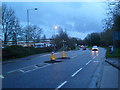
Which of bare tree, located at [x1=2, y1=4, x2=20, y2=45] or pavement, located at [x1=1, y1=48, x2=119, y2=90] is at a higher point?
bare tree, located at [x1=2, y1=4, x2=20, y2=45]

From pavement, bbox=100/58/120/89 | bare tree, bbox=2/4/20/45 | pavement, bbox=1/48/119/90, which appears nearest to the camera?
pavement, bbox=100/58/120/89

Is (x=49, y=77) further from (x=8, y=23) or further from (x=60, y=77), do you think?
(x=8, y=23)

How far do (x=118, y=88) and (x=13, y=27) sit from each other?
35870 millimetres

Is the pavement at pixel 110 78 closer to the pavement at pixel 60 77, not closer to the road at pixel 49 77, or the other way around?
the pavement at pixel 60 77

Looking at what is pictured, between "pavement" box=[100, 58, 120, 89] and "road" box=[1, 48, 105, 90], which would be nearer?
"pavement" box=[100, 58, 120, 89]

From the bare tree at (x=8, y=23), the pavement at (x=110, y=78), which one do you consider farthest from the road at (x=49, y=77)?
the bare tree at (x=8, y=23)

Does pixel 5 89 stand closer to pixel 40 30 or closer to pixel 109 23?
pixel 109 23

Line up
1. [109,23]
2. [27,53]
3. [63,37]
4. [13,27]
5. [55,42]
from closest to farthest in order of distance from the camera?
1. [109,23]
2. [27,53]
3. [13,27]
4. [55,42]
5. [63,37]

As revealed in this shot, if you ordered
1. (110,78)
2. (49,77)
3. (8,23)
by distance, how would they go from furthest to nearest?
1. (8,23)
2. (49,77)
3. (110,78)

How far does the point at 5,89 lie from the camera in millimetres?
8930

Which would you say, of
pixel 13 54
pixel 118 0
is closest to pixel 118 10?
pixel 118 0

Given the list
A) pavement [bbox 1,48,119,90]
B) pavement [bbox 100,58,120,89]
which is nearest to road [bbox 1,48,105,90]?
pavement [bbox 1,48,119,90]

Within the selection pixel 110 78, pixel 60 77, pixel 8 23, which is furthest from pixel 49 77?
pixel 8 23

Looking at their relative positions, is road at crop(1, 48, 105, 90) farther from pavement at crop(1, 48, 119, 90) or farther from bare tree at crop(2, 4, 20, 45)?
bare tree at crop(2, 4, 20, 45)
